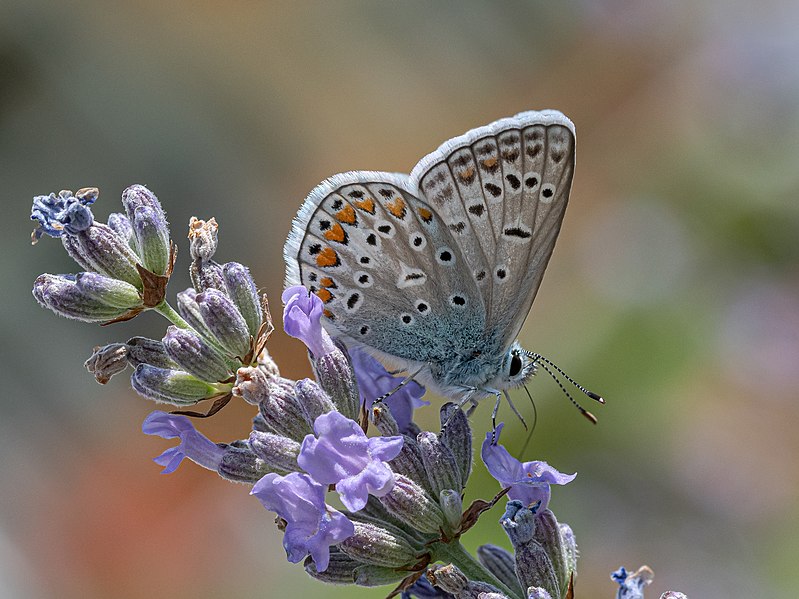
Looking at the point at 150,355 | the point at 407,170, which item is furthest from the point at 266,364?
the point at 407,170

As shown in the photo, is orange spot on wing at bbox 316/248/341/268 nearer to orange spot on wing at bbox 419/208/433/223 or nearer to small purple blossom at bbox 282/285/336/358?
small purple blossom at bbox 282/285/336/358

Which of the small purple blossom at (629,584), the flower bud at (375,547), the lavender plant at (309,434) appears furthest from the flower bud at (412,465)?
the small purple blossom at (629,584)

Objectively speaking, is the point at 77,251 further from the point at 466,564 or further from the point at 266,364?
the point at 466,564

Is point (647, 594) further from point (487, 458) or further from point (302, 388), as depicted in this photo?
point (302, 388)

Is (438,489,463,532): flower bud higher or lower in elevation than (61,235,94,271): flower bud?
lower

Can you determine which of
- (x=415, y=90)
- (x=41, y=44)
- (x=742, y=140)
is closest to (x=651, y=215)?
(x=742, y=140)

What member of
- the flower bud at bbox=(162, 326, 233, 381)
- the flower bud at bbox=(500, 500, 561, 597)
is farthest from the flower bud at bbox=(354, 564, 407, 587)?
the flower bud at bbox=(162, 326, 233, 381)
